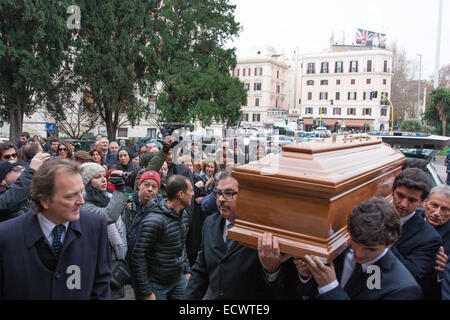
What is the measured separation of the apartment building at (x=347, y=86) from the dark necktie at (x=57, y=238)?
153ft

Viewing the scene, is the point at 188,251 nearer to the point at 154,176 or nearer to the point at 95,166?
the point at 154,176

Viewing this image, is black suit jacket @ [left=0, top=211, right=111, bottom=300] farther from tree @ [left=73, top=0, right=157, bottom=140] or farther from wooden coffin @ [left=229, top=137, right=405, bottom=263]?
tree @ [left=73, top=0, right=157, bottom=140]

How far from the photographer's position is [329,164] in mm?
Result: 1928

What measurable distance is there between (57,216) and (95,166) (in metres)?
1.32

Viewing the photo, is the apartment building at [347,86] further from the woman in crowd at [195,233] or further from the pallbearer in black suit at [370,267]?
the pallbearer in black suit at [370,267]

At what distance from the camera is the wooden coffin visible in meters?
1.70

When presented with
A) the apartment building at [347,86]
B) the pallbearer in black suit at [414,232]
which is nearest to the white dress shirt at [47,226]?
the pallbearer in black suit at [414,232]

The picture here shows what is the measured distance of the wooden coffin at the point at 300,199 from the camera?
1.70 metres

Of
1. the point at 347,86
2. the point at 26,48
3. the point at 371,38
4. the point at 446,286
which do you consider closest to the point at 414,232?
the point at 446,286

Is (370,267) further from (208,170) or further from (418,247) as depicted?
(208,170)

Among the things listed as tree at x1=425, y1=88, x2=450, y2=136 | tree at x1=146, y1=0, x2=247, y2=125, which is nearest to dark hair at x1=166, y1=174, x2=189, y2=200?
tree at x1=146, y1=0, x2=247, y2=125

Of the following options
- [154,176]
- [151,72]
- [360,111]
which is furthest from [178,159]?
[360,111]

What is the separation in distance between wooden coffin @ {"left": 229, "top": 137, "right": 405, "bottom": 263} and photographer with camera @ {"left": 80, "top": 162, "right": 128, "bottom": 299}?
1214 mm

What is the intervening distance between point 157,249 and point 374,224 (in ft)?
6.05
